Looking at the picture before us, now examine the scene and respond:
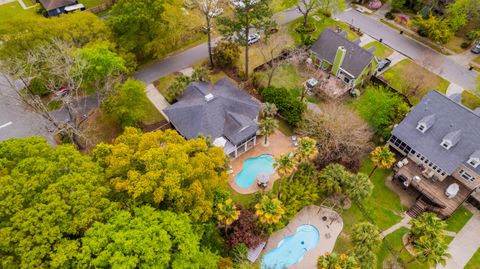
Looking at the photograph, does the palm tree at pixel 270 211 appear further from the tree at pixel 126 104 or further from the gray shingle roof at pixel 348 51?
the gray shingle roof at pixel 348 51

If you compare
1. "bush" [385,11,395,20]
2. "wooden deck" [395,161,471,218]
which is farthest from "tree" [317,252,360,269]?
"bush" [385,11,395,20]

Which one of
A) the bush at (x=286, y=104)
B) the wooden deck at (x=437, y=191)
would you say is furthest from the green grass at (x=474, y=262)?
the bush at (x=286, y=104)

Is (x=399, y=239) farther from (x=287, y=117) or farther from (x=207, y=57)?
(x=207, y=57)

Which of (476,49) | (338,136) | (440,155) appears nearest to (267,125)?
(338,136)

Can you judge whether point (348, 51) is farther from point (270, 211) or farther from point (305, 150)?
point (270, 211)

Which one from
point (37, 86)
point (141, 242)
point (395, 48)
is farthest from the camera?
point (395, 48)

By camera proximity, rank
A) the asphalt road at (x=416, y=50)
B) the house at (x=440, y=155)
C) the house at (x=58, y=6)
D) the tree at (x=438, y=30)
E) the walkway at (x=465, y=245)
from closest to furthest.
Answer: the walkway at (x=465, y=245) < the house at (x=440, y=155) < the asphalt road at (x=416, y=50) < the tree at (x=438, y=30) < the house at (x=58, y=6)

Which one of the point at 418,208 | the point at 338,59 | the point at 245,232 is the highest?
the point at 338,59

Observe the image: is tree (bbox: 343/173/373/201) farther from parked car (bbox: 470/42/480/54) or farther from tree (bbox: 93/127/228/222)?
parked car (bbox: 470/42/480/54)
